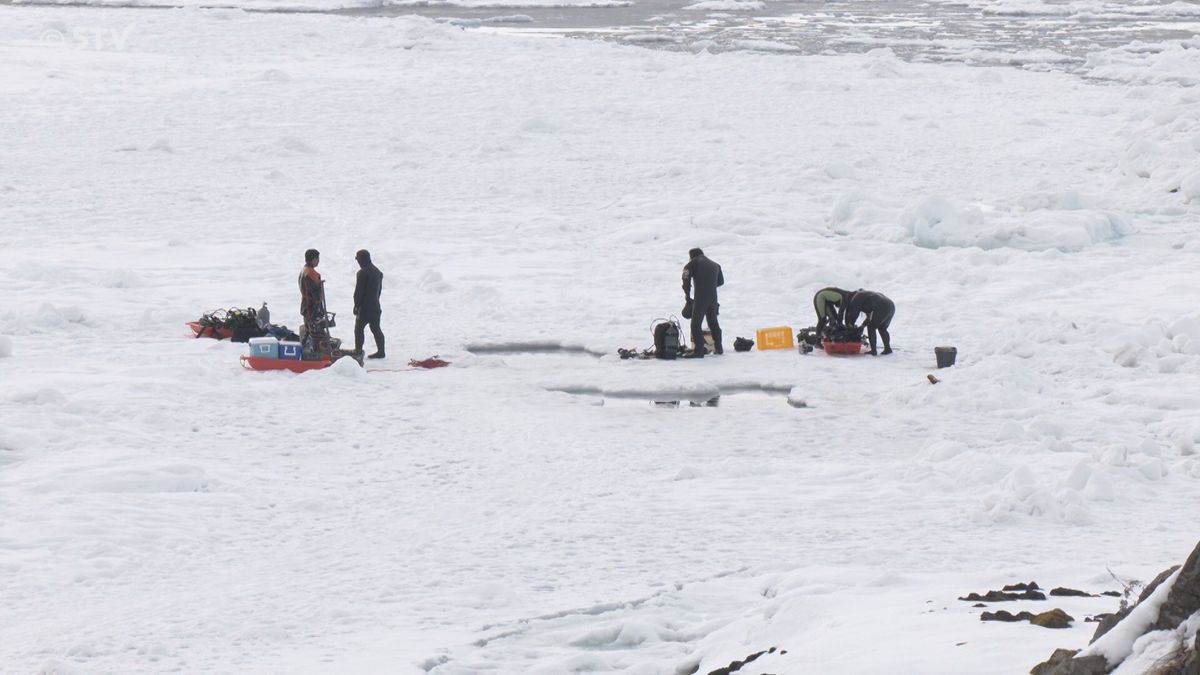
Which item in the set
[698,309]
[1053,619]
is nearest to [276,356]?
[698,309]

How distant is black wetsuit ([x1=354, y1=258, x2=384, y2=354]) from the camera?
1484 centimetres

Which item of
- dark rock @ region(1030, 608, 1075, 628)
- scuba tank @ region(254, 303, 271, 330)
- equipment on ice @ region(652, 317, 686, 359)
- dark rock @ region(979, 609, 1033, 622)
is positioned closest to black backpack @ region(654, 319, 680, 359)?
equipment on ice @ region(652, 317, 686, 359)

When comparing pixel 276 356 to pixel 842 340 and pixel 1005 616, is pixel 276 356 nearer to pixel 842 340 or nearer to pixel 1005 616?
pixel 842 340

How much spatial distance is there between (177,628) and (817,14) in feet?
157

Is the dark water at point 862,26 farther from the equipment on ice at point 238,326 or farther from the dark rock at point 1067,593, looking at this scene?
the dark rock at point 1067,593

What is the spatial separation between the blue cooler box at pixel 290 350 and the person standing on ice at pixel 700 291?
152 inches

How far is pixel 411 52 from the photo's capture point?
40.1 metres

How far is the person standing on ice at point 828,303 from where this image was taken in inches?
603

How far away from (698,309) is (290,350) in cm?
404

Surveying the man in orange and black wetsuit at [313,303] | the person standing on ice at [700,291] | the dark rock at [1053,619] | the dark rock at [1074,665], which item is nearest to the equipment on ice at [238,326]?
the man in orange and black wetsuit at [313,303]

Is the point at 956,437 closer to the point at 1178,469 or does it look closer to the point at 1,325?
the point at 1178,469

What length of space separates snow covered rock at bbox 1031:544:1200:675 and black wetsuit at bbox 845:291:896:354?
10.1 meters

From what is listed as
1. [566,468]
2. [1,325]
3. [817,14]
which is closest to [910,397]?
[566,468]

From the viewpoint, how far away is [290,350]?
14.4m
